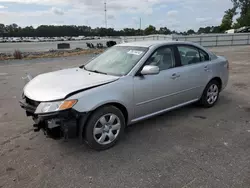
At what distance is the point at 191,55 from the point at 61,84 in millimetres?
Answer: 2757

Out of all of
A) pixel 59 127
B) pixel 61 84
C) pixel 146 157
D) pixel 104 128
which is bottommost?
pixel 146 157

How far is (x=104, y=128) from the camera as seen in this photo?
126 inches

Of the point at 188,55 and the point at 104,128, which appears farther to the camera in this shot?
the point at 188,55

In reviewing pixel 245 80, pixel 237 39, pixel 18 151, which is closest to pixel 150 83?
pixel 18 151

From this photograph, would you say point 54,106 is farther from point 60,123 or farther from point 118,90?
point 118,90

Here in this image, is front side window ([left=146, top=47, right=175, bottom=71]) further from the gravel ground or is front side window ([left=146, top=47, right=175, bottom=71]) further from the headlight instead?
the headlight

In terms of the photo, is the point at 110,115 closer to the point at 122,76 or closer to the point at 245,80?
the point at 122,76

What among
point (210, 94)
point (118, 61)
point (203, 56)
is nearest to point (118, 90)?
point (118, 61)

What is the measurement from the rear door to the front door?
0.63ft

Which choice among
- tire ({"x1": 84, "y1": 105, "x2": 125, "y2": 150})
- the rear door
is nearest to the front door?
the rear door

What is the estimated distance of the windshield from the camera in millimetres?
3605

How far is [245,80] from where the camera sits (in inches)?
301

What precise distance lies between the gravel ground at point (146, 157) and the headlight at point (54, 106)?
2.45 ft

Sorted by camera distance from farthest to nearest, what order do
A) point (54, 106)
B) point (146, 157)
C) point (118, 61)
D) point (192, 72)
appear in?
1. point (192, 72)
2. point (118, 61)
3. point (146, 157)
4. point (54, 106)
